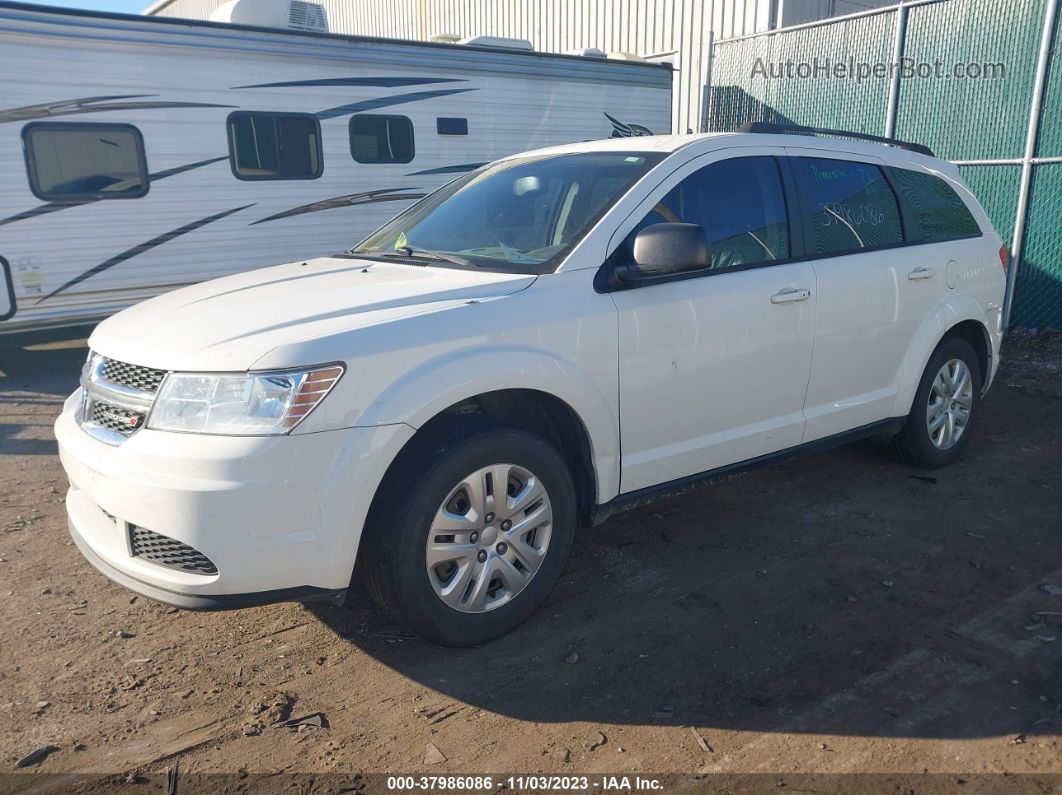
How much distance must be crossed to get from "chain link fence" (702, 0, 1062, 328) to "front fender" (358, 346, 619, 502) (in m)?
7.59

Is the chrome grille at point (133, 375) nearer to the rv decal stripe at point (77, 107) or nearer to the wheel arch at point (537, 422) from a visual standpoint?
the wheel arch at point (537, 422)

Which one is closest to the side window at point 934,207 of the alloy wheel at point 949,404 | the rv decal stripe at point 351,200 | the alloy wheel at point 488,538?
the alloy wheel at point 949,404

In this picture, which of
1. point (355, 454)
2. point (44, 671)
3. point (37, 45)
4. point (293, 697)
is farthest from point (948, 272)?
point (37, 45)

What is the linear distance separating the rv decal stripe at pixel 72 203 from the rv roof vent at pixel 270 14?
5.14 feet

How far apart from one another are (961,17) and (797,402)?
786 cm

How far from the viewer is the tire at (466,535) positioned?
306cm

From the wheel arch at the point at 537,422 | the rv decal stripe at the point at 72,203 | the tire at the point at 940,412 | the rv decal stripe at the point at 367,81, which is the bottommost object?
the tire at the point at 940,412

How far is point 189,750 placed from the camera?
2807 mm

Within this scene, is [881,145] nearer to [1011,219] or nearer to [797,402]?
[797,402]

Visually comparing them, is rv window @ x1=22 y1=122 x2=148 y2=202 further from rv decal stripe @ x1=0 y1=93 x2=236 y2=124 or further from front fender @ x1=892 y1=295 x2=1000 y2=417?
front fender @ x1=892 y1=295 x2=1000 y2=417

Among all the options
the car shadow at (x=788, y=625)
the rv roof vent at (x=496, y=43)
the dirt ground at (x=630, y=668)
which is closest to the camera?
the dirt ground at (x=630, y=668)

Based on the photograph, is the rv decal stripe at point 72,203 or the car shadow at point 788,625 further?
the rv decal stripe at point 72,203

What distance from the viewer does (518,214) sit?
407 centimetres

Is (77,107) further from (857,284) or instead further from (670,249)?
(857,284)
